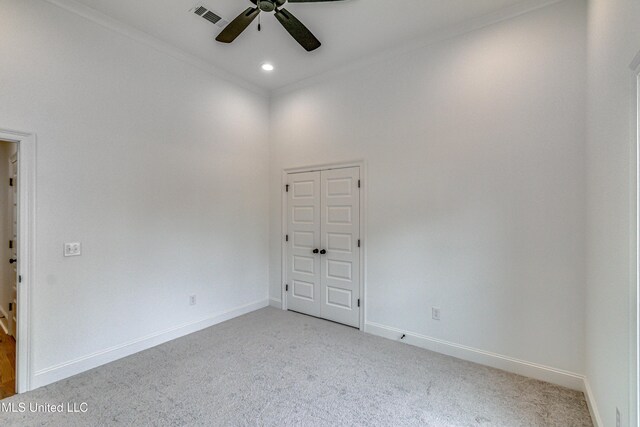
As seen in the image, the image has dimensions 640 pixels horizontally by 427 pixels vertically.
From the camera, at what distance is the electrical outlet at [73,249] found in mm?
2594

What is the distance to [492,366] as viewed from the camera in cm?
276

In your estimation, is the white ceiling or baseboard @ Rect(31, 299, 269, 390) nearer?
baseboard @ Rect(31, 299, 269, 390)

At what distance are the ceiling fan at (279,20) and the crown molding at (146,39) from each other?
118 centimetres

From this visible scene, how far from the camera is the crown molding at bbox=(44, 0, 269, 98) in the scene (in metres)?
2.62

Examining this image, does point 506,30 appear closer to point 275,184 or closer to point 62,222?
point 275,184

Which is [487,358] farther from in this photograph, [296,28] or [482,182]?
[296,28]

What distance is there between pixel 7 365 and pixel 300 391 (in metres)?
2.72

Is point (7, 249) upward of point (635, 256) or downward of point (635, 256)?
downward

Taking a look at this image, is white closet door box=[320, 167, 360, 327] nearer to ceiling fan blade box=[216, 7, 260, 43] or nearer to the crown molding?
the crown molding

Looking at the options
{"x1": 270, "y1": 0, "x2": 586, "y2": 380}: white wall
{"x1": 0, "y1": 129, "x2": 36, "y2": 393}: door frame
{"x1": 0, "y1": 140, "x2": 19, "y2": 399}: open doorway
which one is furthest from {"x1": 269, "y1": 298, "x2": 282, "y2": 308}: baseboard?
{"x1": 0, "y1": 140, "x2": 19, "y2": 399}: open doorway

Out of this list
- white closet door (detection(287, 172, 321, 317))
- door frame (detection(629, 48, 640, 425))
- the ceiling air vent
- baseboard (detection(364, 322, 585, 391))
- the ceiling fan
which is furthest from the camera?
white closet door (detection(287, 172, 321, 317))

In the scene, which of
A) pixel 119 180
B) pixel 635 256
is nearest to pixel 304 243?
pixel 119 180

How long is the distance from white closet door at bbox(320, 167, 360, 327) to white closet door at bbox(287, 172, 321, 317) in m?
0.11

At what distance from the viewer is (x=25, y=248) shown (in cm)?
238
